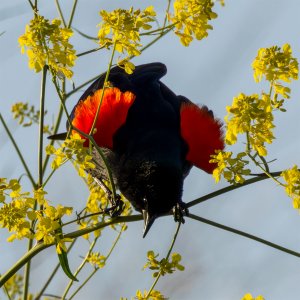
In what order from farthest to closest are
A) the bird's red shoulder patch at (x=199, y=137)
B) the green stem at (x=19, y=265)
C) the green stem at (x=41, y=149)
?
the bird's red shoulder patch at (x=199, y=137) < the green stem at (x=41, y=149) < the green stem at (x=19, y=265)

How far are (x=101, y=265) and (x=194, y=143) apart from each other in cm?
94

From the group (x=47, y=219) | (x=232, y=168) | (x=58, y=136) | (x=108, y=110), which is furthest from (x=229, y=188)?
(x=108, y=110)

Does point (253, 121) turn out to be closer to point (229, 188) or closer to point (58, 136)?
point (229, 188)

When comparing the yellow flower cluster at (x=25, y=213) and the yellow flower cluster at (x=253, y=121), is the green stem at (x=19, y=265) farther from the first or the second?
the yellow flower cluster at (x=253, y=121)

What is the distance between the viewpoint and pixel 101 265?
3.51 meters

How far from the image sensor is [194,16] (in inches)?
116

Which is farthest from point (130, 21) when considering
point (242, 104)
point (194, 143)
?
point (194, 143)

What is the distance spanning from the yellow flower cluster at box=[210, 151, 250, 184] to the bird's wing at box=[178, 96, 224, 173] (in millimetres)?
1356

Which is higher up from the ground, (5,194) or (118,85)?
(118,85)

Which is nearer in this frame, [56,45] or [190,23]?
[56,45]

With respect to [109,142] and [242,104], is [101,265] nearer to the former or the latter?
[109,142]

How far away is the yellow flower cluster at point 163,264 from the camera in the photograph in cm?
314

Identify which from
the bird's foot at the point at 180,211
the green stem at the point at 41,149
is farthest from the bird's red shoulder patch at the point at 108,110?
the green stem at the point at 41,149

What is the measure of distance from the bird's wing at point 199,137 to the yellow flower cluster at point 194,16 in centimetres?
121
